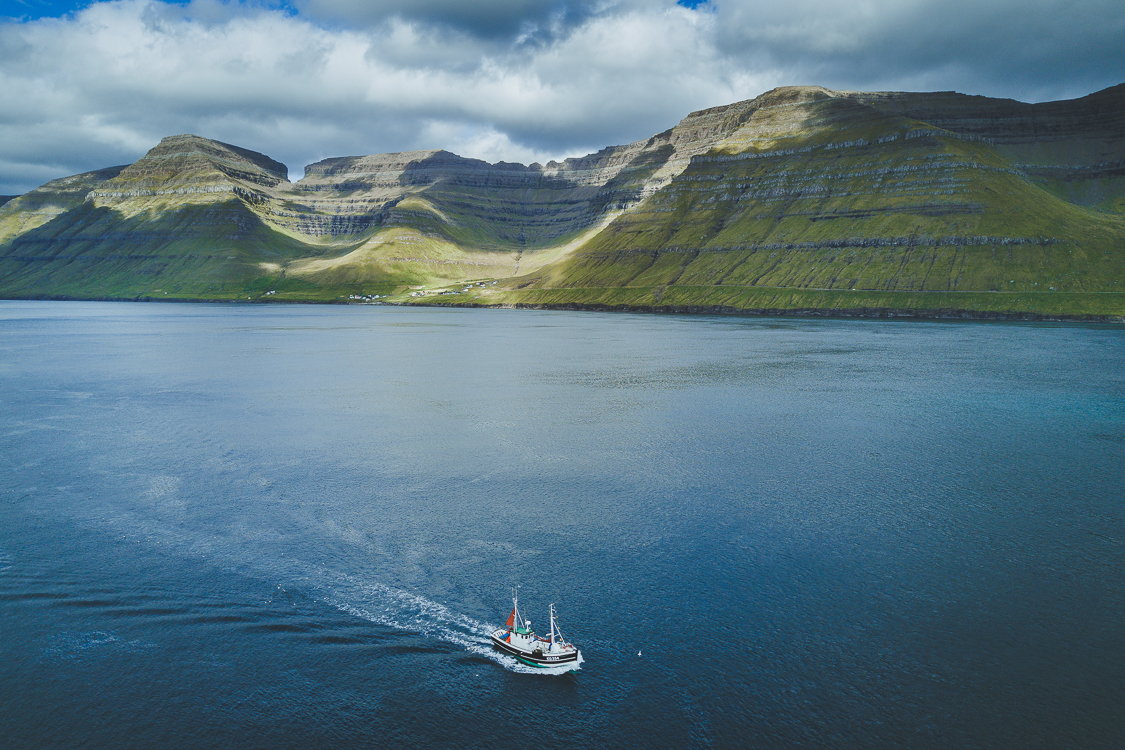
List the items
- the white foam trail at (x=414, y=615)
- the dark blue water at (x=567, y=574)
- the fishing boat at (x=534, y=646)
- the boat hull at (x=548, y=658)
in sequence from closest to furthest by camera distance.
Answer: the dark blue water at (x=567, y=574), the boat hull at (x=548, y=658), the fishing boat at (x=534, y=646), the white foam trail at (x=414, y=615)

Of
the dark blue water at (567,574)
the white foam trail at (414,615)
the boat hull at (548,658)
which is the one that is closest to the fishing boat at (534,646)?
the boat hull at (548,658)

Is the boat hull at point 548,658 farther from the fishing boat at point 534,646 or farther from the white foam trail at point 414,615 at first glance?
the white foam trail at point 414,615

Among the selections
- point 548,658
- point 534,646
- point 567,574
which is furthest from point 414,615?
point 567,574

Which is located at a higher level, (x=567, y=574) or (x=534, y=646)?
(x=534, y=646)

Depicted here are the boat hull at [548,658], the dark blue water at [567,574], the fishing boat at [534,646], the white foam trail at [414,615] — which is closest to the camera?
the dark blue water at [567,574]

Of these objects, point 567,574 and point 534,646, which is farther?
point 567,574

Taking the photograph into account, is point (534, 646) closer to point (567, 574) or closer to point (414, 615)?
point (414, 615)
